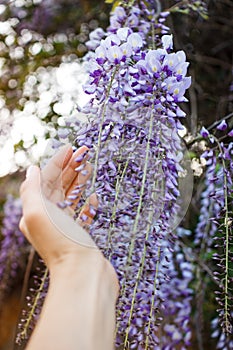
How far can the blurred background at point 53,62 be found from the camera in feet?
6.44

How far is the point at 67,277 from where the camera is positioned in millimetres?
665

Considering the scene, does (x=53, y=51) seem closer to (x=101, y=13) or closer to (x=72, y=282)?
(x=101, y=13)

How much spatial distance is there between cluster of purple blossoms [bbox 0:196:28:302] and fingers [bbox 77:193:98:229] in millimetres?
1406

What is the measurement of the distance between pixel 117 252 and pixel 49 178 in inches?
6.1

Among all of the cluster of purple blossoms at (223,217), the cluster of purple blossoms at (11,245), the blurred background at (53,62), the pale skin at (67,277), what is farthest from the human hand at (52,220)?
the cluster of purple blossoms at (11,245)

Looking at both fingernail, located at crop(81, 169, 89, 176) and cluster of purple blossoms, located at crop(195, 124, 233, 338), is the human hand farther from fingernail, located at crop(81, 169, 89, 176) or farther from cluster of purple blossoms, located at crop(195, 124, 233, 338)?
cluster of purple blossoms, located at crop(195, 124, 233, 338)

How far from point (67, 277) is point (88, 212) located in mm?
181

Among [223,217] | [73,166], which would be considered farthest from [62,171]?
[223,217]

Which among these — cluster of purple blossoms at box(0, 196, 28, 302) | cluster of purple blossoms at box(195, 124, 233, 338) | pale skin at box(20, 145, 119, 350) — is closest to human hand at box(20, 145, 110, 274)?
pale skin at box(20, 145, 119, 350)

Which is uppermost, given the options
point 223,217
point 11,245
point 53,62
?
point 223,217

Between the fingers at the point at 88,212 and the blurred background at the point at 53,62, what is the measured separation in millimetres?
1052

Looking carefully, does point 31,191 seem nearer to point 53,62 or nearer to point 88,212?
point 88,212

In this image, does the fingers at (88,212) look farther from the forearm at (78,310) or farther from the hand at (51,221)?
the forearm at (78,310)

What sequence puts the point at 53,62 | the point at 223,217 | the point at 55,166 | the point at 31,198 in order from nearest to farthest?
1. the point at 31,198
2. the point at 55,166
3. the point at 223,217
4. the point at 53,62
